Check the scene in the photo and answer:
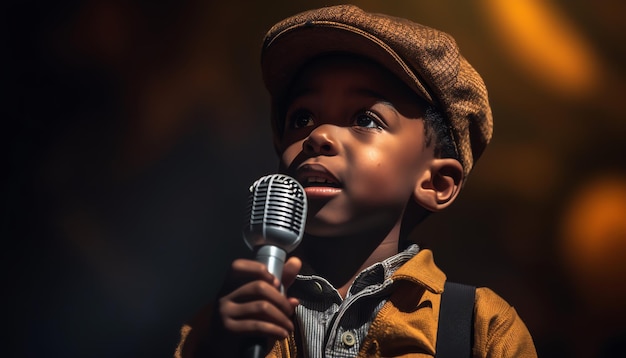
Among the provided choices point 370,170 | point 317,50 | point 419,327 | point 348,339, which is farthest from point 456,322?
point 317,50

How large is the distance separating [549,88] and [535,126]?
9 cm

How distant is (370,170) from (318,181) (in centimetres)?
9

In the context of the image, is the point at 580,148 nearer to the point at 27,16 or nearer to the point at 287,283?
the point at 287,283

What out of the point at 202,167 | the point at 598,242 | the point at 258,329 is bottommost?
the point at 258,329

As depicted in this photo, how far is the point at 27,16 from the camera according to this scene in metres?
1.51

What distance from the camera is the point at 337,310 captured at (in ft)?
3.93

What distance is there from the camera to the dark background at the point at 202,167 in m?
1.45

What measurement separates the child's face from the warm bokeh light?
40 cm

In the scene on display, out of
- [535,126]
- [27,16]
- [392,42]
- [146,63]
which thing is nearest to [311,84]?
[392,42]

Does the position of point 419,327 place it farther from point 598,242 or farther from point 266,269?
point 598,242

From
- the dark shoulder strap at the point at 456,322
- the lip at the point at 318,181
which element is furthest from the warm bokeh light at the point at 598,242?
the lip at the point at 318,181

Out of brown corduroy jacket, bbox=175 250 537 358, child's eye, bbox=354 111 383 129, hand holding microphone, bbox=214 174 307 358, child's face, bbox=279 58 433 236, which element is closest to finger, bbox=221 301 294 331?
hand holding microphone, bbox=214 174 307 358

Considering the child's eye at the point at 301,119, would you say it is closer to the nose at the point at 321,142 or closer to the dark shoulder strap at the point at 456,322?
the nose at the point at 321,142

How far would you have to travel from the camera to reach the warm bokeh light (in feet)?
4.81
